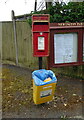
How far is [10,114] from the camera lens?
3432mm

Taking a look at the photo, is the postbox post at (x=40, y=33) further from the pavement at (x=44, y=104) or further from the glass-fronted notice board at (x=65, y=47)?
the pavement at (x=44, y=104)

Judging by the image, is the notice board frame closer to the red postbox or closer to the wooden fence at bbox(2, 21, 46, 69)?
the red postbox

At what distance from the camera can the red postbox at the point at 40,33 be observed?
11.4 feet

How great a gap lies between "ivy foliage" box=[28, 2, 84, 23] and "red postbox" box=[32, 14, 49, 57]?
1940 millimetres

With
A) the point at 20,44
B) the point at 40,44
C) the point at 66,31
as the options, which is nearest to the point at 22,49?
the point at 20,44

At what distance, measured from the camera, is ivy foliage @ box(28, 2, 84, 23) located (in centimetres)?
518

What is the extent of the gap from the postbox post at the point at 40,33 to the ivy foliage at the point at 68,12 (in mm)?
1937

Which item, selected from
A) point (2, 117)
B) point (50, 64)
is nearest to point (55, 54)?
point (50, 64)

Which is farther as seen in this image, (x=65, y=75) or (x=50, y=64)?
(x=65, y=75)

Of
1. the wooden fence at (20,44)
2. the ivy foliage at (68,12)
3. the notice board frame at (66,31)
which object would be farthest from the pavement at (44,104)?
the ivy foliage at (68,12)

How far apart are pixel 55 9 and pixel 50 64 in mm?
2376

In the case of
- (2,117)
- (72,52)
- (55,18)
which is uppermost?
(55,18)

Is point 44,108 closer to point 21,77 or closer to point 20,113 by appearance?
point 20,113

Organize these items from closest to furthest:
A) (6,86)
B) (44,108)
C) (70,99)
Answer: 1. (44,108)
2. (70,99)
3. (6,86)
